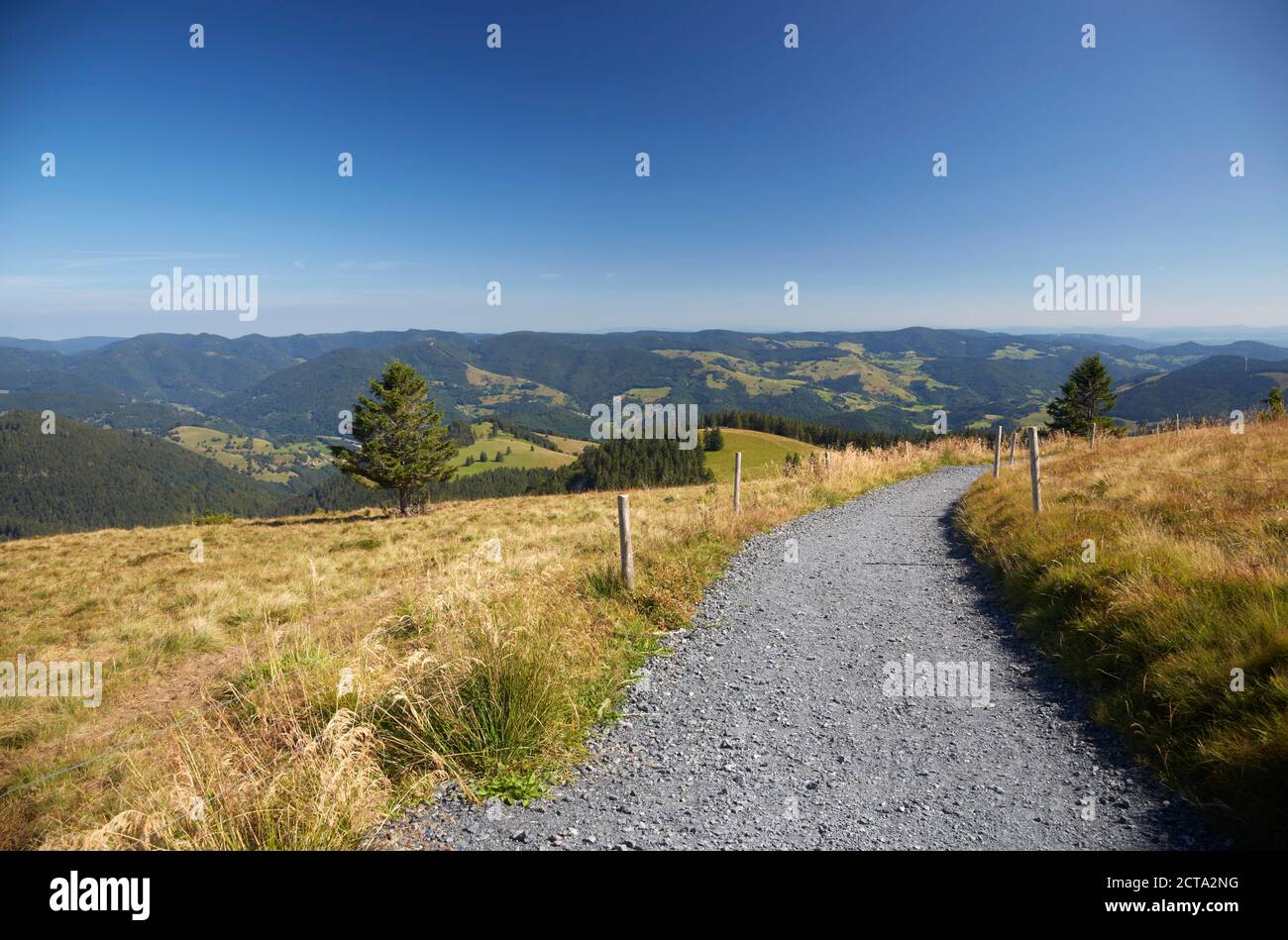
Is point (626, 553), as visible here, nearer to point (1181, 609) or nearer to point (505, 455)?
point (1181, 609)

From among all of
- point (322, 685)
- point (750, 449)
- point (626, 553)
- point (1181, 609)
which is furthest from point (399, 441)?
point (750, 449)

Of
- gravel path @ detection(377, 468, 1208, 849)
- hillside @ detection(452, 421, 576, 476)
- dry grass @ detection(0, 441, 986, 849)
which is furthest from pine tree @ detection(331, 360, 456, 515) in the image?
hillside @ detection(452, 421, 576, 476)

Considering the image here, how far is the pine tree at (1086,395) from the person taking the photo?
62.8 m

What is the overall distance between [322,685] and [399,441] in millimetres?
33095

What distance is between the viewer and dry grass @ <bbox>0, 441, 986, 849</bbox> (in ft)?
13.0

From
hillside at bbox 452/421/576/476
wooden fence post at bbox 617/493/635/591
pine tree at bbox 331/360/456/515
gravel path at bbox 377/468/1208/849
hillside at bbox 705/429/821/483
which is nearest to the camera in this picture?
gravel path at bbox 377/468/1208/849

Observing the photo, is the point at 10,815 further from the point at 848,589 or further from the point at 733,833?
the point at 848,589

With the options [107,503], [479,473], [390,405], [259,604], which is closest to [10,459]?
[107,503]

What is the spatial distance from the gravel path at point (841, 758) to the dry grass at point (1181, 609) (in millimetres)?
350

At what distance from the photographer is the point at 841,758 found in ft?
16.0

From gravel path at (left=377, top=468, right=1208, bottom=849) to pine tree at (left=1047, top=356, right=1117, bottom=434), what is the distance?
70341 mm

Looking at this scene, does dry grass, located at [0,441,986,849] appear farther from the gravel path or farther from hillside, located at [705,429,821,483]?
hillside, located at [705,429,821,483]

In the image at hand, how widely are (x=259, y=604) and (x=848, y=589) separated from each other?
13.0 metres
